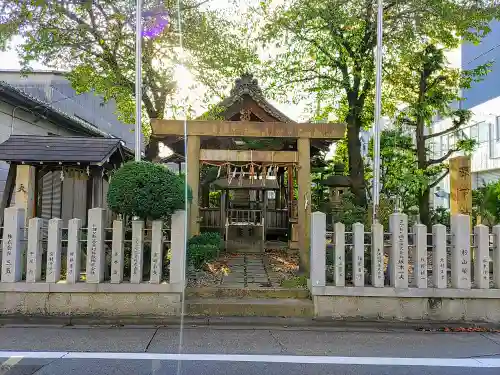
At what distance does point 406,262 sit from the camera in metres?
7.04

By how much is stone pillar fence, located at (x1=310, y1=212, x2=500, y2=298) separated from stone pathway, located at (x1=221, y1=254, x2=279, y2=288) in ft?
5.08

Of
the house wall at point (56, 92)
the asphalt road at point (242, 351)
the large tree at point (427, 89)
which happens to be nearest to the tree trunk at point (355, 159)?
the large tree at point (427, 89)

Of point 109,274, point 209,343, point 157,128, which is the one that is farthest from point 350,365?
point 157,128

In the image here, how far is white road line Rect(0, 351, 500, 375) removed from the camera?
17.0 feet

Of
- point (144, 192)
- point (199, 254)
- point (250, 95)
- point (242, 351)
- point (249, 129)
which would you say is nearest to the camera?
point (242, 351)

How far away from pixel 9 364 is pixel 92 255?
227 cm

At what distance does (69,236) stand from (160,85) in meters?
9.09

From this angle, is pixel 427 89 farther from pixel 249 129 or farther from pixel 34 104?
pixel 34 104

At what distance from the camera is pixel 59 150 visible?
10406mm

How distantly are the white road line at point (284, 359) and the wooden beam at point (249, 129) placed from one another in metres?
5.79

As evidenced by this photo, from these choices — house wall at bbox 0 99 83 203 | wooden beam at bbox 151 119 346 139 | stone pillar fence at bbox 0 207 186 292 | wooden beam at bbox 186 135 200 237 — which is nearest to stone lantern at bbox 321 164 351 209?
wooden beam at bbox 151 119 346 139

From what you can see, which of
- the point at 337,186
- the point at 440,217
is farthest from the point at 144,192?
the point at 440,217

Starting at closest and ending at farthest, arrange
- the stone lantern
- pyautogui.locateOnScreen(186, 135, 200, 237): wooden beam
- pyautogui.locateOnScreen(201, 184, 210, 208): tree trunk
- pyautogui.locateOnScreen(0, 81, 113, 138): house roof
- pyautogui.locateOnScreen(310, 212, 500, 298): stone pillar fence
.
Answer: pyautogui.locateOnScreen(310, 212, 500, 298): stone pillar fence → pyautogui.locateOnScreen(186, 135, 200, 237): wooden beam → pyautogui.locateOnScreen(0, 81, 113, 138): house roof → the stone lantern → pyautogui.locateOnScreen(201, 184, 210, 208): tree trunk

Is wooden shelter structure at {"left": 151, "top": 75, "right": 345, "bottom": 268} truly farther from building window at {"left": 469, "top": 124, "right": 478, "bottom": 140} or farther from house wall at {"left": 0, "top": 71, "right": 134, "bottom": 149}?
building window at {"left": 469, "top": 124, "right": 478, "bottom": 140}
